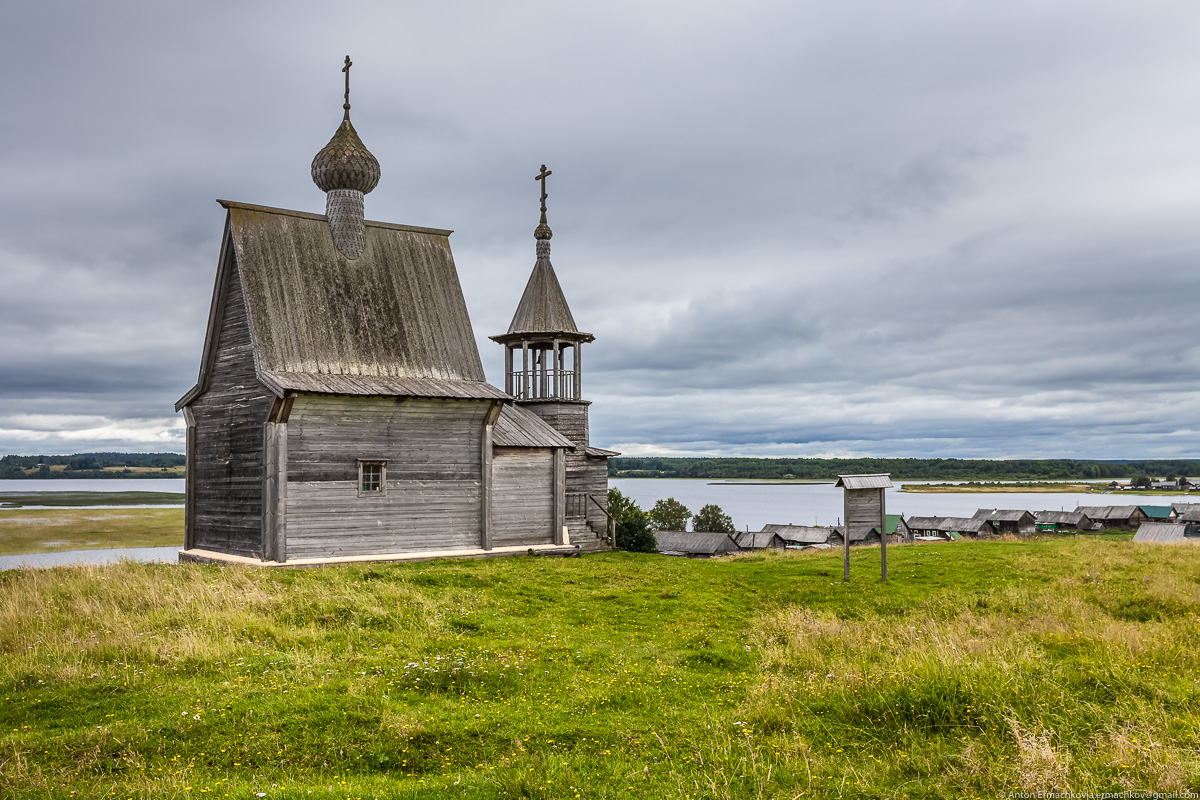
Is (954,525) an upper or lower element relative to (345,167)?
lower

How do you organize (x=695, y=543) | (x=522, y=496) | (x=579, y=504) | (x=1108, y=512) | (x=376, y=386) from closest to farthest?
1. (x=376, y=386)
2. (x=522, y=496)
3. (x=579, y=504)
4. (x=695, y=543)
5. (x=1108, y=512)

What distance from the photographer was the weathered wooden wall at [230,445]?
2122 centimetres

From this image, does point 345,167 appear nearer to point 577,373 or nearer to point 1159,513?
point 577,373

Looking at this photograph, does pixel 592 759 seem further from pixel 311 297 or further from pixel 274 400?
pixel 311 297

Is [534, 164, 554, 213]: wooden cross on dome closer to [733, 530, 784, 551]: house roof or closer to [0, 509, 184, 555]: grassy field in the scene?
[0, 509, 184, 555]: grassy field

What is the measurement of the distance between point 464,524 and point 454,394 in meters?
3.96

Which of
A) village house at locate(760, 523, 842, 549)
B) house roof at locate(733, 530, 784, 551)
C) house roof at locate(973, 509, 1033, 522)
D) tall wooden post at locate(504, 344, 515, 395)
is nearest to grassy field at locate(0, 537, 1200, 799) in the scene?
tall wooden post at locate(504, 344, 515, 395)

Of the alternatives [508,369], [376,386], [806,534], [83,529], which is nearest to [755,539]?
[806,534]

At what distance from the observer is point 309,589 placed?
15.1 meters

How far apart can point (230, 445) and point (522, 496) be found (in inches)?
344

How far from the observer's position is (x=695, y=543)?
71750 millimetres

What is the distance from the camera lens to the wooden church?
21062mm

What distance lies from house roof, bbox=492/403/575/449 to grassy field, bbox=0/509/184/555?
31281 millimetres

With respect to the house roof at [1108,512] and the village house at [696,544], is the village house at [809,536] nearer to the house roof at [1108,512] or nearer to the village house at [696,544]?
the village house at [696,544]
